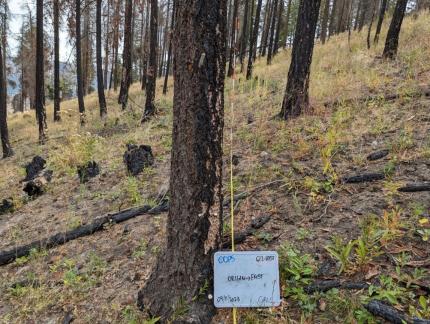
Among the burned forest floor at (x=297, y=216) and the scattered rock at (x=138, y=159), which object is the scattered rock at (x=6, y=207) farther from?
the scattered rock at (x=138, y=159)

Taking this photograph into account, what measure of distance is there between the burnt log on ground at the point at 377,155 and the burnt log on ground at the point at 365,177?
46 cm

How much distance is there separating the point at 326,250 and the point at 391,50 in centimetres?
802

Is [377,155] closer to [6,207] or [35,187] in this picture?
[35,187]

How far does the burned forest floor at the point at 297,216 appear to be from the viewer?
9.14 feet

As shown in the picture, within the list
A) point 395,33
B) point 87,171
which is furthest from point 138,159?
point 395,33

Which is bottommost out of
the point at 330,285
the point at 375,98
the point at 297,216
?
the point at 330,285

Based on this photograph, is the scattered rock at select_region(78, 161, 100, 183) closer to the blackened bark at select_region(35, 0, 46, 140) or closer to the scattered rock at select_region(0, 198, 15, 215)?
the scattered rock at select_region(0, 198, 15, 215)

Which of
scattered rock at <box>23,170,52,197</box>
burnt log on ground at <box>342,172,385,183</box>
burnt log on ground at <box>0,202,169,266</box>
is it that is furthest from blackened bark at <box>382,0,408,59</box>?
scattered rock at <box>23,170,52,197</box>

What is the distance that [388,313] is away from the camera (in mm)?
2395

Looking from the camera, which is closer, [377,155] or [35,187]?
[377,155]

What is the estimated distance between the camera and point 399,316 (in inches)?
92.6

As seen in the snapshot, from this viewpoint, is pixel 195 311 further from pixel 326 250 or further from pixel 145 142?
pixel 145 142

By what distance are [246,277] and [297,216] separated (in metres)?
1.23

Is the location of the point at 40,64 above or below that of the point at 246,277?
above
